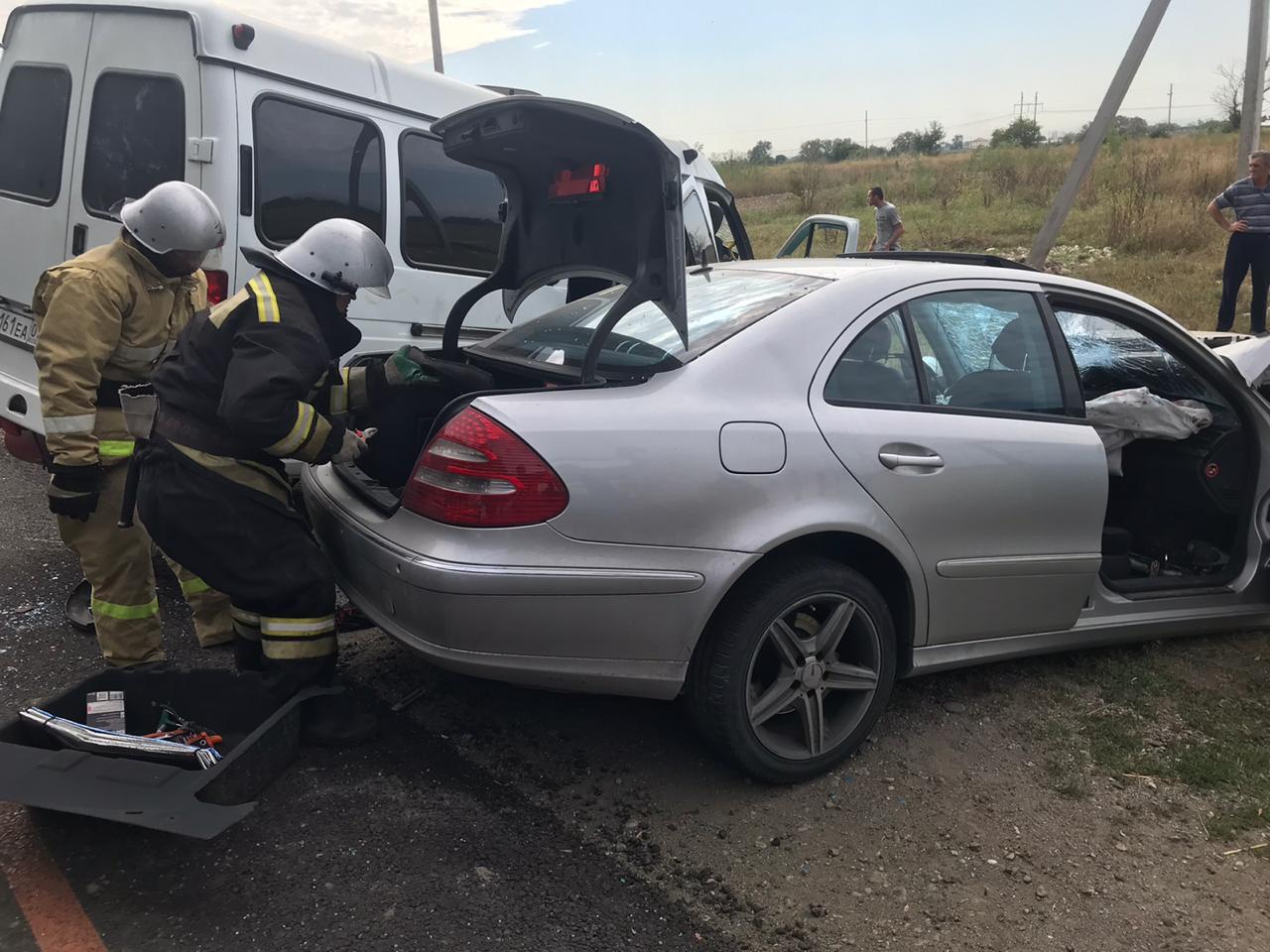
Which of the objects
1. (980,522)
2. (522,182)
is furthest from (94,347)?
(980,522)

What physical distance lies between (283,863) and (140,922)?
0.33 m

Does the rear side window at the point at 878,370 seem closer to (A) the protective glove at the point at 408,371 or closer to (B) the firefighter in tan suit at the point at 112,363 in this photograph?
(A) the protective glove at the point at 408,371

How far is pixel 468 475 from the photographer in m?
2.53

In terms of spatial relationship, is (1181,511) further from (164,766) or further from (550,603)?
(164,766)

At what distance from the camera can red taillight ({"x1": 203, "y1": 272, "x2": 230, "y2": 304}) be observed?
4.20 meters

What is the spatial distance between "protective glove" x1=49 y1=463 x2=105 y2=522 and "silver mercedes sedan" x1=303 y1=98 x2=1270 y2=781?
71 cm

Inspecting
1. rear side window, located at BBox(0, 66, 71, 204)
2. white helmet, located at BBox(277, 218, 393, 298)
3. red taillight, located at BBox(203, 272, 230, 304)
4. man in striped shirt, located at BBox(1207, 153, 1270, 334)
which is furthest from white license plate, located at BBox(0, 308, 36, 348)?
man in striped shirt, located at BBox(1207, 153, 1270, 334)

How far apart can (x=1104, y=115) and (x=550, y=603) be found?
9.70m

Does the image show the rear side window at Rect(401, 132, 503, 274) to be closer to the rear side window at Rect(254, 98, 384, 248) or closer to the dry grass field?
the rear side window at Rect(254, 98, 384, 248)

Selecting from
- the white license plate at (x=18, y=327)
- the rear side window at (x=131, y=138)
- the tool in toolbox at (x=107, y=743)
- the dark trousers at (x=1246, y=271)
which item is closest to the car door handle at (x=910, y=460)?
the tool in toolbox at (x=107, y=743)

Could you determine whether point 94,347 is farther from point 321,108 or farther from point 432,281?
point 432,281

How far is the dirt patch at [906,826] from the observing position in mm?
2379

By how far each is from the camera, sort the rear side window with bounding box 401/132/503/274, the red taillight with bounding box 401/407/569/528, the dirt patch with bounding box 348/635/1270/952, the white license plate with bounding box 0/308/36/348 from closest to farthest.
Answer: the dirt patch with bounding box 348/635/1270/952 < the red taillight with bounding box 401/407/569/528 < the white license plate with bounding box 0/308/36/348 < the rear side window with bounding box 401/132/503/274

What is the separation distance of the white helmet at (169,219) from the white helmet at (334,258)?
1.59ft
